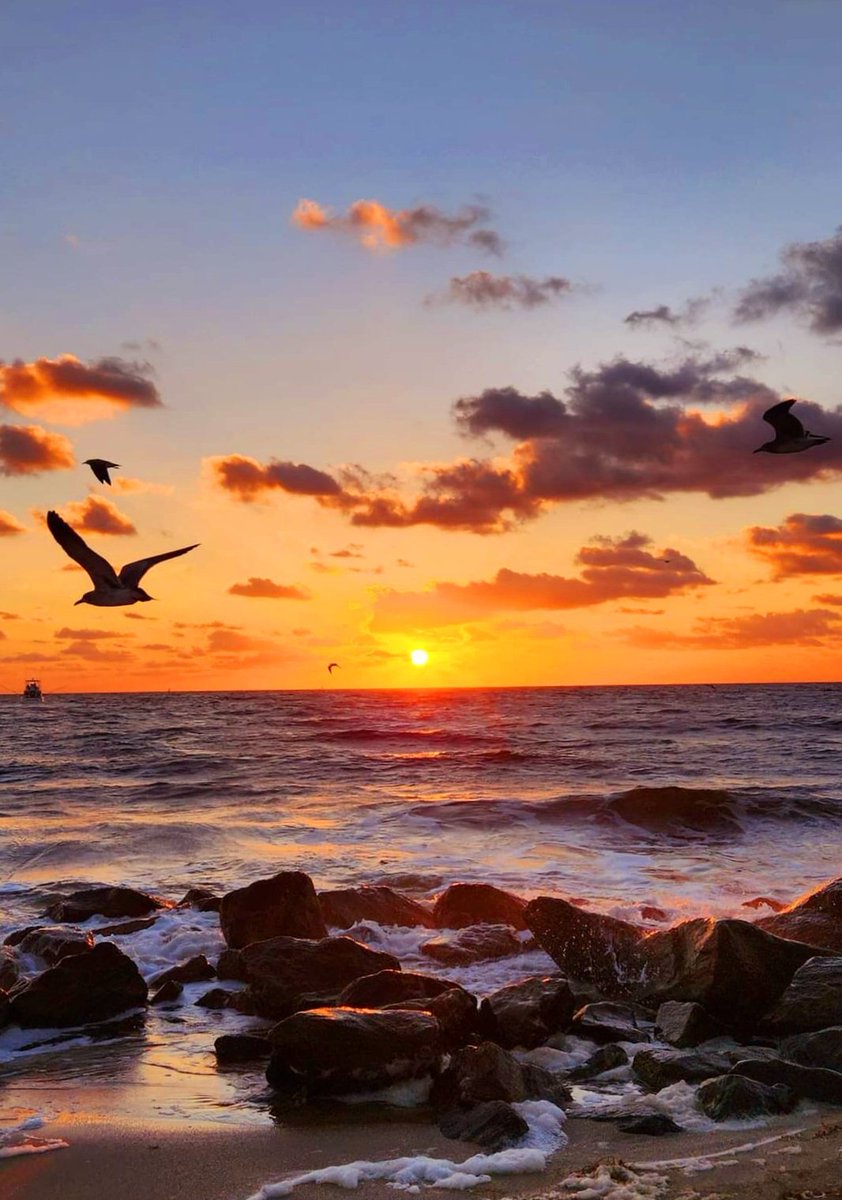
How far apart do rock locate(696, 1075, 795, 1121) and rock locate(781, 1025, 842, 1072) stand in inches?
25.6

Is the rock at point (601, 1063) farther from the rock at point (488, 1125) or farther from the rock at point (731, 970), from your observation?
the rock at point (731, 970)

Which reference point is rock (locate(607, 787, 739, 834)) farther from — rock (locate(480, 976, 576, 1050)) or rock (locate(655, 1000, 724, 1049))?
rock (locate(480, 976, 576, 1050))

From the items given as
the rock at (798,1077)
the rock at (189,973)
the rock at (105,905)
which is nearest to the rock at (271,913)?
the rock at (189,973)

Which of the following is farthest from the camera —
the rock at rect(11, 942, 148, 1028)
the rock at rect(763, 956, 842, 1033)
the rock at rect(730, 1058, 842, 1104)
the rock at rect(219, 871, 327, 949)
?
the rock at rect(219, 871, 327, 949)

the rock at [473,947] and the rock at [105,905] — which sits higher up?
the rock at [105,905]

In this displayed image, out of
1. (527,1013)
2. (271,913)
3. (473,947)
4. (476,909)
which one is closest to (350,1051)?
(527,1013)

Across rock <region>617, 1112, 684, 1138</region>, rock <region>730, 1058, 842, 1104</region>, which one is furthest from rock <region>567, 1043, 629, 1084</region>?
rock <region>617, 1112, 684, 1138</region>

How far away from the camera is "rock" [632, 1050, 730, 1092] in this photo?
7.47m

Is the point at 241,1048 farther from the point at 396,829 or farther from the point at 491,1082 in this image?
the point at 396,829

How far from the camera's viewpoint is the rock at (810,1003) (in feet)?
27.5

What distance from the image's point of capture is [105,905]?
14.0 meters

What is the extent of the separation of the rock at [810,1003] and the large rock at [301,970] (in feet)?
11.7

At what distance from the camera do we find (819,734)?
51.9m

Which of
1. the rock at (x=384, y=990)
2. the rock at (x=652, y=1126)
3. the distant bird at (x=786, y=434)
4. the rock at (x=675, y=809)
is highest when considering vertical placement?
the distant bird at (x=786, y=434)
